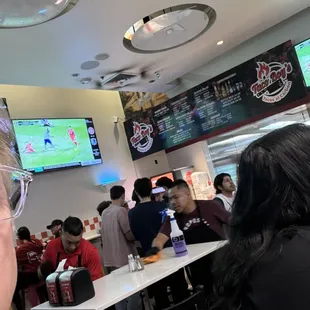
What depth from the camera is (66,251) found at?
10.3 ft

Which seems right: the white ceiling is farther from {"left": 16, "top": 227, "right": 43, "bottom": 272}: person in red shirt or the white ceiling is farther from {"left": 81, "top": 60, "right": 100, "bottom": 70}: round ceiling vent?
{"left": 16, "top": 227, "right": 43, "bottom": 272}: person in red shirt

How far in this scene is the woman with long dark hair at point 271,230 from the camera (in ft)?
3.55

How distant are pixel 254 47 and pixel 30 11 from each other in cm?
341

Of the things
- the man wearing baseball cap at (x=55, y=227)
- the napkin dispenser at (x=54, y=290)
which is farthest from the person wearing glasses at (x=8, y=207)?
the man wearing baseball cap at (x=55, y=227)

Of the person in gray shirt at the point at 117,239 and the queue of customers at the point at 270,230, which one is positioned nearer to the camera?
the queue of customers at the point at 270,230

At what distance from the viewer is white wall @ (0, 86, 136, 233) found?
243 inches

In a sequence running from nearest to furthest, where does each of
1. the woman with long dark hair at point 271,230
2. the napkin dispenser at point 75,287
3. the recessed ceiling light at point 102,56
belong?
the woman with long dark hair at point 271,230, the napkin dispenser at point 75,287, the recessed ceiling light at point 102,56

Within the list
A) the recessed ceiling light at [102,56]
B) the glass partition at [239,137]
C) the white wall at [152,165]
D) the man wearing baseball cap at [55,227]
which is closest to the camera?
the recessed ceiling light at [102,56]

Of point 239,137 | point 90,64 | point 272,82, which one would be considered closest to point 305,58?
point 272,82

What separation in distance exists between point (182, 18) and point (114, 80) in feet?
5.60

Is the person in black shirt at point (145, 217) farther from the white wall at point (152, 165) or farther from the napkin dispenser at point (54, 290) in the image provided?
the white wall at point (152, 165)

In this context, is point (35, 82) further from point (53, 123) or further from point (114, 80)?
point (53, 123)

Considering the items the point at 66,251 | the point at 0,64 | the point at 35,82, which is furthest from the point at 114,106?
the point at 66,251

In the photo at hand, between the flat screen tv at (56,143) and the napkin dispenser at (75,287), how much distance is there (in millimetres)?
3638
